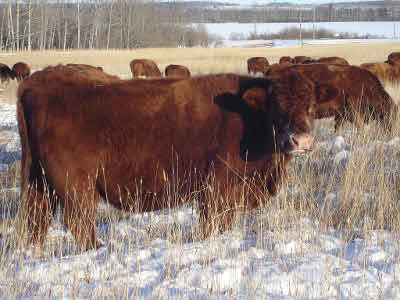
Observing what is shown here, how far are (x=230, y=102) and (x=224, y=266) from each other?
4.92ft

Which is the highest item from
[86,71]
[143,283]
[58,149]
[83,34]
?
[83,34]

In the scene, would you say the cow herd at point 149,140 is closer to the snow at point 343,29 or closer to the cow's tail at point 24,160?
the cow's tail at point 24,160

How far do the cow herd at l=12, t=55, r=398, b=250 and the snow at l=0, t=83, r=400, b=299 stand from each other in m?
0.28

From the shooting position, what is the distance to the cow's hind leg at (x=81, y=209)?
12.6ft

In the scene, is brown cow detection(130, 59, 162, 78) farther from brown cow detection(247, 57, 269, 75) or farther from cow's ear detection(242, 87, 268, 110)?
cow's ear detection(242, 87, 268, 110)

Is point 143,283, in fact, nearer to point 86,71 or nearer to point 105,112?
point 105,112

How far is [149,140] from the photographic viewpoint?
3982 millimetres

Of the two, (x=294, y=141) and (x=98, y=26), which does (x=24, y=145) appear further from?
(x=98, y=26)

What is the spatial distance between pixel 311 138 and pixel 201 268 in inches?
52.4

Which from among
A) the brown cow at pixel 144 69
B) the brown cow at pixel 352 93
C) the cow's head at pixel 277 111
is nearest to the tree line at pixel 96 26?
the brown cow at pixel 144 69

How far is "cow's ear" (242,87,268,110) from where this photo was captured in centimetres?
397

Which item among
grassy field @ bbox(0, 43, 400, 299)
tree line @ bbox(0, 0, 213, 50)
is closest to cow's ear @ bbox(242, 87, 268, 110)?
grassy field @ bbox(0, 43, 400, 299)

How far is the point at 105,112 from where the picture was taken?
393 cm

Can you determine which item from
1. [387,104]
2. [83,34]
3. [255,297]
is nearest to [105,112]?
[255,297]
